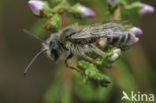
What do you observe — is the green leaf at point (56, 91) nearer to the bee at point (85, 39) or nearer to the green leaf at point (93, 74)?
the bee at point (85, 39)

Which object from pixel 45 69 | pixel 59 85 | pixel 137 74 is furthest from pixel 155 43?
pixel 59 85

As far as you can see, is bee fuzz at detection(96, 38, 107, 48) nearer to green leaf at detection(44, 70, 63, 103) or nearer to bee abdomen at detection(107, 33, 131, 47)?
bee abdomen at detection(107, 33, 131, 47)

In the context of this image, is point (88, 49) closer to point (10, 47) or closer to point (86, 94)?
point (86, 94)

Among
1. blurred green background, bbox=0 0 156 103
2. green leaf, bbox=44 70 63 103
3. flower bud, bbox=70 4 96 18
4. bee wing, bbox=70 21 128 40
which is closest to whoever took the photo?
bee wing, bbox=70 21 128 40

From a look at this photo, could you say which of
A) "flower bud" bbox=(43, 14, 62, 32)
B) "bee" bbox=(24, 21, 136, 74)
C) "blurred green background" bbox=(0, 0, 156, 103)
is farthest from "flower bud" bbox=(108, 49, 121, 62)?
"blurred green background" bbox=(0, 0, 156, 103)

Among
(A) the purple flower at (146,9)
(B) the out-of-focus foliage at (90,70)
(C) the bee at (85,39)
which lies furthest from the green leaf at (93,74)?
(A) the purple flower at (146,9)

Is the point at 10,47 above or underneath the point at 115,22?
underneath

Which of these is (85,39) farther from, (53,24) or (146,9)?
(146,9)
